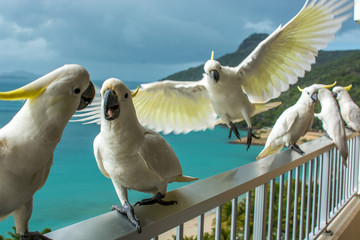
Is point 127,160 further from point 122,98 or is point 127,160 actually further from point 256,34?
point 256,34

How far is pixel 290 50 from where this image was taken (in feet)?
4.56

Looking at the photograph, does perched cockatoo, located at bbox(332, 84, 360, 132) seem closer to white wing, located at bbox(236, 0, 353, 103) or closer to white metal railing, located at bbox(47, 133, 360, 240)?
white metal railing, located at bbox(47, 133, 360, 240)

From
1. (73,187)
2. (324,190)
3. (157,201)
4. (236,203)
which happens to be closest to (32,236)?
(157,201)

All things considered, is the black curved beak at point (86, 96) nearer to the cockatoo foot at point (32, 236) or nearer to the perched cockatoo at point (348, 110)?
the cockatoo foot at point (32, 236)

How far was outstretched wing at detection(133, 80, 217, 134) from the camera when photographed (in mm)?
1179

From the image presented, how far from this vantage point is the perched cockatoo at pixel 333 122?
5.86ft

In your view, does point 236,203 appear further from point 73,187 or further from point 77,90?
point 73,187

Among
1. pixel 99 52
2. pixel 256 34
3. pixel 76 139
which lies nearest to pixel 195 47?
pixel 256 34

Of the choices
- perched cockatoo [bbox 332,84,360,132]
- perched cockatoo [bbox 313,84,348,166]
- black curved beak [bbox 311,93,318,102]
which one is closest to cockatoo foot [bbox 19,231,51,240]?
black curved beak [bbox 311,93,318,102]

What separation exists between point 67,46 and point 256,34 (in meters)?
2.62

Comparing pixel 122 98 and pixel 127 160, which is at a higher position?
pixel 122 98

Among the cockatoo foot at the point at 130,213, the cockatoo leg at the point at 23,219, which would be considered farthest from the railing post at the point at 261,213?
the cockatoo leg at the point at 23,219

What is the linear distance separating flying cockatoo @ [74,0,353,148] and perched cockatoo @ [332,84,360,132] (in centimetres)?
126

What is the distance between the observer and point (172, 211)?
76 centimetres
